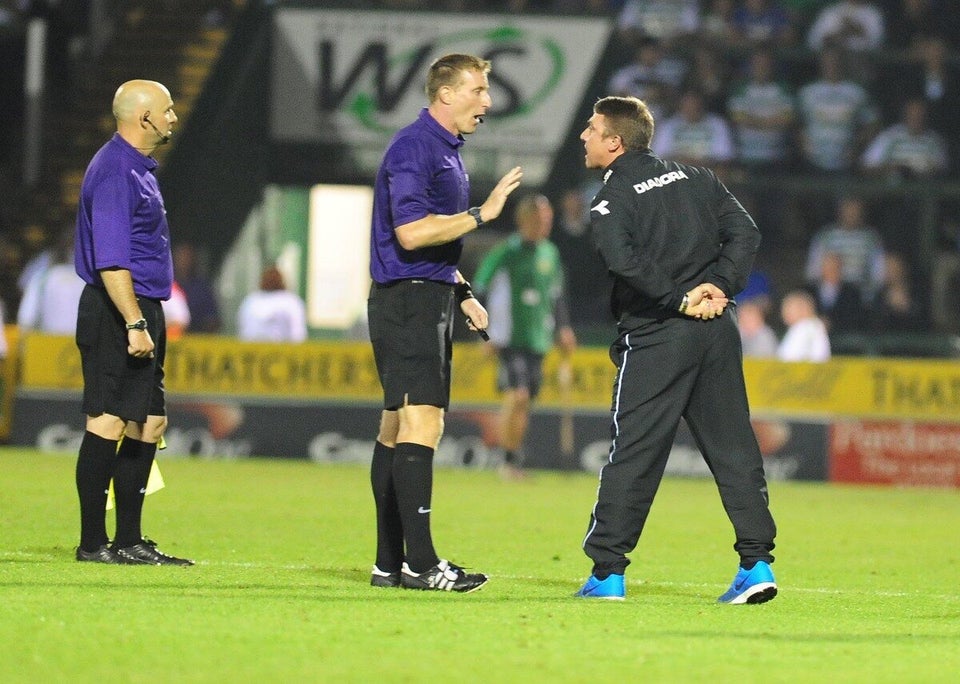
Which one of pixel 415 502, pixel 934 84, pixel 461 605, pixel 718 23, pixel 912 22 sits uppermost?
pixel 912 22

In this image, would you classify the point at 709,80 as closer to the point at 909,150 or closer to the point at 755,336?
the point at 909,150

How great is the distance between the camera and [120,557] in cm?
878

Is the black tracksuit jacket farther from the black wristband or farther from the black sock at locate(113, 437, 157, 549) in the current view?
the black sock at locate(113, 437, 157, 549)

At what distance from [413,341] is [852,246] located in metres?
13.7

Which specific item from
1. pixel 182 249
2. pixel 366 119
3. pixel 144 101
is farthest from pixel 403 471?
pixel 366 119

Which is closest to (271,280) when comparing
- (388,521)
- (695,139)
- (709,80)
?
(695,139)

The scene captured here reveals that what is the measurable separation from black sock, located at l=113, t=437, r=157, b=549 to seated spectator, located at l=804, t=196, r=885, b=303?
42.3ft

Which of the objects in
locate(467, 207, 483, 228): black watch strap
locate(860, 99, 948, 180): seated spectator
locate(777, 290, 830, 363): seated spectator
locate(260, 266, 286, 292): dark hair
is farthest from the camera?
locate(860, 99, 948, 180): seated spectator

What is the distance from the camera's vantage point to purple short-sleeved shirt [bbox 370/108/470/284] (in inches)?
316

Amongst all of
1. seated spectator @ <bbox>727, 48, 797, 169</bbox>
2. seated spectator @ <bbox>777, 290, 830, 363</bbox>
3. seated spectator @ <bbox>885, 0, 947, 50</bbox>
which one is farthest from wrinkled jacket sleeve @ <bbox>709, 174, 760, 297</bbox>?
seated spectator @ <bbox>885, 0, 947, 50</bbox>

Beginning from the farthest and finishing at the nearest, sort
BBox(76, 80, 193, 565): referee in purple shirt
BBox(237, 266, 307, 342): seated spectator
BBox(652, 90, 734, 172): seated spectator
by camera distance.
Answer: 1. BBox(652, 90, 734, 172): seated spectator
2. BBox(237, 266, 307, 342): seated spectator
3. BBox(76, 80, 193, 565): referee in purple shirt

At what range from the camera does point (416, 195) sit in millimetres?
7992

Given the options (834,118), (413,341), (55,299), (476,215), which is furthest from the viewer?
(834,118)

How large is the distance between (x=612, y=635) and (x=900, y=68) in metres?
16.3
